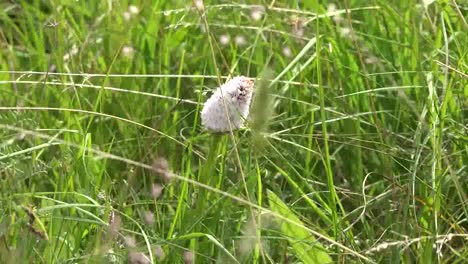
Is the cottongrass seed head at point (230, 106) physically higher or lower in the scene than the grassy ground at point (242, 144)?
higher

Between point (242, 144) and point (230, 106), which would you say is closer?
point (230, 106)

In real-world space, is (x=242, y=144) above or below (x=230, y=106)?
below

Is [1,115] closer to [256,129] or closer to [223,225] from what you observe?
[223,225]

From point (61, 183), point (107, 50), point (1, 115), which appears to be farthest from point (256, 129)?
point (107, 50)

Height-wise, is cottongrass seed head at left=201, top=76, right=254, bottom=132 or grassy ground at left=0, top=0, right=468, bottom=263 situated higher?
cottongrass seed head at left=201, top=76, right=254, bottom=132
